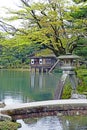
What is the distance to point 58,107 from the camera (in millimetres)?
9570

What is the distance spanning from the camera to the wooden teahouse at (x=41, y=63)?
39.4m

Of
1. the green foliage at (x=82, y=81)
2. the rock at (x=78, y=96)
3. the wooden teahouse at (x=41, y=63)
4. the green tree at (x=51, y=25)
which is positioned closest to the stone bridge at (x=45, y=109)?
the rock at (x=78, y=96)

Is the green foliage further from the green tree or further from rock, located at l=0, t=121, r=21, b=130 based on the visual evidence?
rock, located at l=0, t=121, r=21, b=130

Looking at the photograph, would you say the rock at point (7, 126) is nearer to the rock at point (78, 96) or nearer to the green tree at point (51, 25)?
the rock at point (78, 96)

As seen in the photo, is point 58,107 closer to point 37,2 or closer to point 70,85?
point 70,85

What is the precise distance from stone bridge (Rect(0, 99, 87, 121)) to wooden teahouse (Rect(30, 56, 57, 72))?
29.3m

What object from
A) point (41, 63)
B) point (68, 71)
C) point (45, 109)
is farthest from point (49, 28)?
point (41, 63)

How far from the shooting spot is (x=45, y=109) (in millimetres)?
9367

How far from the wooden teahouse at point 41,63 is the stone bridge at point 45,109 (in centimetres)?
2932

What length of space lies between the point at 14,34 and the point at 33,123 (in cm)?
747

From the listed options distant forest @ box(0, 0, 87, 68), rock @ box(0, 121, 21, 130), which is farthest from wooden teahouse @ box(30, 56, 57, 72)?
rock @ box(0, 121, 21, 130)

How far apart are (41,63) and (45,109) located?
31.5m

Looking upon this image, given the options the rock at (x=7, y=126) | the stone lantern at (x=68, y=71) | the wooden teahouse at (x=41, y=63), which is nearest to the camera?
the rock at (x=7, y=126)

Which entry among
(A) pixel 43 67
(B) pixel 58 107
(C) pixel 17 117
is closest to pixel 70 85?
(B) pixel 58 107
